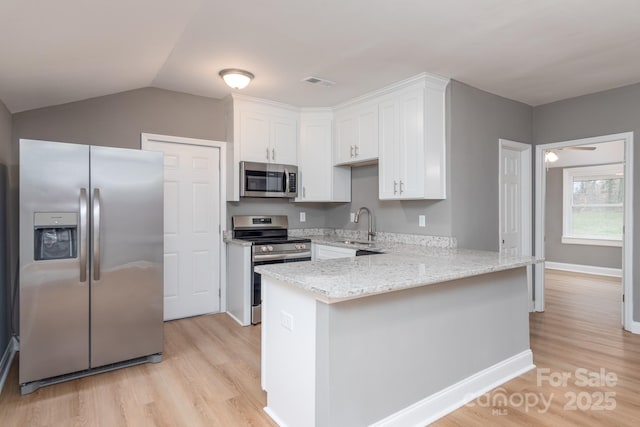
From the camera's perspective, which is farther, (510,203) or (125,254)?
(510,203)

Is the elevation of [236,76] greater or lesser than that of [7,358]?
greater

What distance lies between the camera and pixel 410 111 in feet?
11.6

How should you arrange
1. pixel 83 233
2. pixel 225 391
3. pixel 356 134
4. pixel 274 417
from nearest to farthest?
pixel 274 417 < pixel 225 391 < pixel 83 233 < pixel 356 134

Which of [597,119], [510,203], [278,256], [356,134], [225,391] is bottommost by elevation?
[225,391]

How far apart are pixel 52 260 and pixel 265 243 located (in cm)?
188

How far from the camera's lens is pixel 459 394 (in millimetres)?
2369

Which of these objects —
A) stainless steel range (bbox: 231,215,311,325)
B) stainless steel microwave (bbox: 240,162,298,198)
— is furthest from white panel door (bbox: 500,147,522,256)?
stainless steel microwave (bbox: 240,162,298,198)

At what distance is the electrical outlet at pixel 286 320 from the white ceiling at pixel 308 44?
1844 mm

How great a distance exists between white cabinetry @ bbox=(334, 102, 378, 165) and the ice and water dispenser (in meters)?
2.77

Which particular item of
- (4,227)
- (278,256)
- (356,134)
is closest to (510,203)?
(356,134)

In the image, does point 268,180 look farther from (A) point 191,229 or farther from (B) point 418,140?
(B) point 418,140

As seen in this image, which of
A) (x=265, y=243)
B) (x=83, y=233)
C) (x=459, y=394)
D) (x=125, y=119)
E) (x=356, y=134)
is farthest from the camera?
(x=356, y=134)

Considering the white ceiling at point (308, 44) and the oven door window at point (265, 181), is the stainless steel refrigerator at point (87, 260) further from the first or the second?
the oven door window at point (265, 181)

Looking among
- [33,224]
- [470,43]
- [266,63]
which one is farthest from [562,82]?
[33,224]
